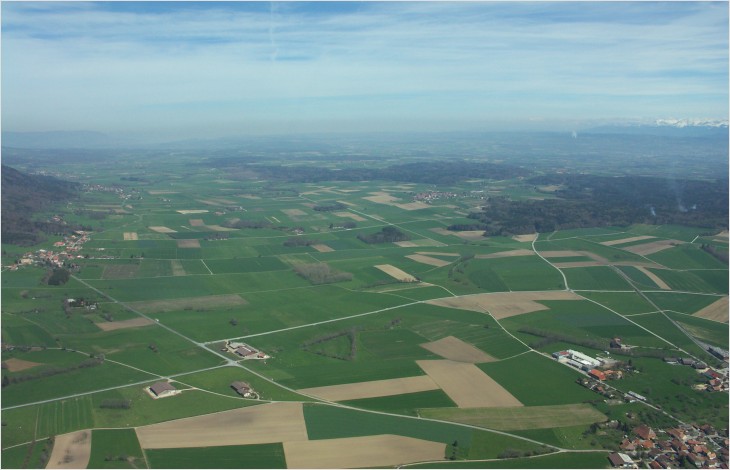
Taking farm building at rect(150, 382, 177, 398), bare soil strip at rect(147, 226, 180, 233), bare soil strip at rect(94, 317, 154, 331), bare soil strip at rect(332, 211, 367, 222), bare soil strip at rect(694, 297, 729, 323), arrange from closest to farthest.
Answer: farm building at rect(150, 382, 177, 398) < bare soil strip at rect(94, 317, 154, 331) < bare soil strip at rect(694, 297, 729, 323) < bare soil strip at rect(147, 226, 180, 233) < bare soil strip at rect(332, 211, 367, 222)

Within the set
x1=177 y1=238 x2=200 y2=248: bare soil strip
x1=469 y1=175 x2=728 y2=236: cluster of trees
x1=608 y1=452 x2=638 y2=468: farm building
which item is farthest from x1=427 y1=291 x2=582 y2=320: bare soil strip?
x1=177 y1=238 x2=200 y2=248: bare soil strip

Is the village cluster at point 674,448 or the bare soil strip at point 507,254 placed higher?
the bare soil strip at point 507,254

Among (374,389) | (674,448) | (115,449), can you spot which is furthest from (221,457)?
(674,448)

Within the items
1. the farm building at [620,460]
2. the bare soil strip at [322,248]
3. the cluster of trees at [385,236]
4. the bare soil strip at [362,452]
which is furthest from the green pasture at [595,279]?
the bare soil strip at [362,452]

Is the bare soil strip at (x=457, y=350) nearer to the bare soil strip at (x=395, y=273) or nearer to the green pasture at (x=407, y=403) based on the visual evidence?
the green pasture at (x=407, y=403)

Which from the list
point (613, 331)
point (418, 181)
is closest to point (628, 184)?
Answer: point (418, 181)

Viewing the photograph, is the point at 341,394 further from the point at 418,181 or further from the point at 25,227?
the point at 418,181

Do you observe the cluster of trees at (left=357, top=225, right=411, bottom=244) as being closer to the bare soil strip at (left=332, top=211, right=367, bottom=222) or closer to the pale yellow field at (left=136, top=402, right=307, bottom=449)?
the bare soil strip at (left=332, top=211, right=367, bottom=222)
